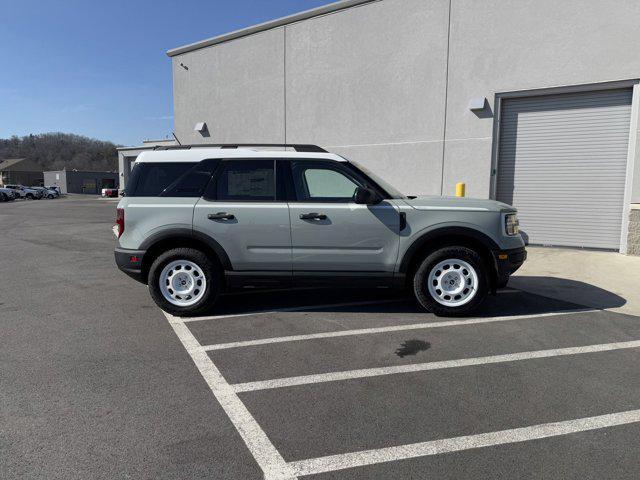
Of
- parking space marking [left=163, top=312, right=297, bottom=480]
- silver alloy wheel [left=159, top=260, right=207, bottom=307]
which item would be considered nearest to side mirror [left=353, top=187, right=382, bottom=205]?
silver alloy wheel [left=159, top=260, right=207, bottom=307]

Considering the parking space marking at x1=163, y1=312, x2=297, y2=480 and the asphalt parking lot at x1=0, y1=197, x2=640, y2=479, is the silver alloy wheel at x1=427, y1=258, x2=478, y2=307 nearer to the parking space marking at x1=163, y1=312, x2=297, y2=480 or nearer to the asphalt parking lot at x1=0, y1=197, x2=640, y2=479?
the asphalt parking lot at x1=0, y1=197, x2=640, y2=479

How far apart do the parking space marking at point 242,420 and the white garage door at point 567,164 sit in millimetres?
8786

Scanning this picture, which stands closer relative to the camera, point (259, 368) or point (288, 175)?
point (259, 368)

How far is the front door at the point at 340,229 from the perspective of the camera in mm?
5254

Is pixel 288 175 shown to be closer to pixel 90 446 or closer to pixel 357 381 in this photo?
pixel 357 381

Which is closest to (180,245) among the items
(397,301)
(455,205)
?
(397,301)

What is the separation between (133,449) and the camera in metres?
2.78

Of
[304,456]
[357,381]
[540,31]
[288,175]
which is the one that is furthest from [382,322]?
[540,31]

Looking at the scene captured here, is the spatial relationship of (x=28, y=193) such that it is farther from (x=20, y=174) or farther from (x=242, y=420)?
(x=242, y=420)

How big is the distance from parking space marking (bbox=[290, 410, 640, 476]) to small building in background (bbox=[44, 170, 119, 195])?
86.9 meters

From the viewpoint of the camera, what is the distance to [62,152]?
11800cm

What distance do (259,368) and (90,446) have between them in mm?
1483

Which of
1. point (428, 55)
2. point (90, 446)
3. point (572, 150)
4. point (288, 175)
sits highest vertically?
point (428, 55)

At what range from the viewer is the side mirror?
16.8ft
